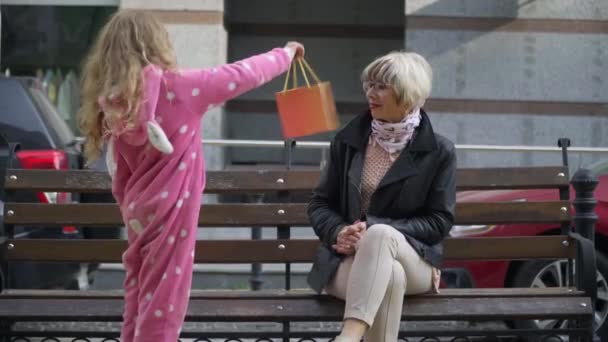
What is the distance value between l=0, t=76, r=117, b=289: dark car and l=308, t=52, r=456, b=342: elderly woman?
2.73m

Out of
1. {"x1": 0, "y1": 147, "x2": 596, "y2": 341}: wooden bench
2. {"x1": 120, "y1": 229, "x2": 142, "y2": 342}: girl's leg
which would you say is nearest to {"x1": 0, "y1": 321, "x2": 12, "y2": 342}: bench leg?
{"x1": 0, "y1": 147, "x2": 596, "y2": 341}: wooden bench

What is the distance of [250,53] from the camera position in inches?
563

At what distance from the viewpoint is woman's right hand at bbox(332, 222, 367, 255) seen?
17.3ft

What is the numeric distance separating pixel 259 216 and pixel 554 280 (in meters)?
2.28

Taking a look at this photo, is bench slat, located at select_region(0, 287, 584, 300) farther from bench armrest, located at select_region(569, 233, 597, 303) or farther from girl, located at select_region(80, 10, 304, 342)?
girl, located at select_region(80, 10, 304, 342)

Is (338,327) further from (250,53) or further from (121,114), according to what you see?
(250,53)

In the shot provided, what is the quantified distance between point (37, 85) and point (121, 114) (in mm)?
4136

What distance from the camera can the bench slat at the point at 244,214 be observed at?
603cm

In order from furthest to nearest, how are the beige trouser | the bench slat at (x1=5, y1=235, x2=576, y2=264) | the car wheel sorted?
the car wheel, the bench slat at (x1=5, y1=235, x2=576, y2=264), the beige trouser

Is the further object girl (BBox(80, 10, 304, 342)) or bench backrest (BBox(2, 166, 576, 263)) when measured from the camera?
bench backrest (BBox(2, 166, 576, 263))

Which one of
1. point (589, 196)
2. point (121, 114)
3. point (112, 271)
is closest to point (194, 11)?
point (112, 271)

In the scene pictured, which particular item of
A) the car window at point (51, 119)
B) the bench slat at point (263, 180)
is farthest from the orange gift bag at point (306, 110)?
the car window at point (51, 119)

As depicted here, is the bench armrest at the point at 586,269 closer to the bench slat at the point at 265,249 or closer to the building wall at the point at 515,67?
the bench slat at the point at 265,249

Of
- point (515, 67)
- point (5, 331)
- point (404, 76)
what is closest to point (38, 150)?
point (5, 331)
